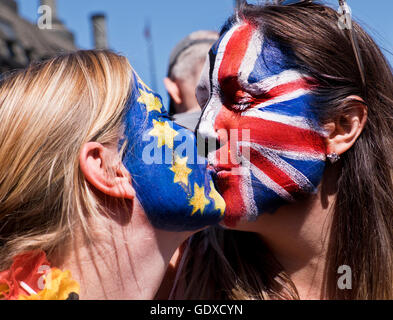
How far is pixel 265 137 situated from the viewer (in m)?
1.80

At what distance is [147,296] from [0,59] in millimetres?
5171

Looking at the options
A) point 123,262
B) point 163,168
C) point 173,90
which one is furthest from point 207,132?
point 173,90

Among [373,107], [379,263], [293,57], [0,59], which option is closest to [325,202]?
[379,263]

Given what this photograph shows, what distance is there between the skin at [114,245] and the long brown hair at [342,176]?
43 centimetres

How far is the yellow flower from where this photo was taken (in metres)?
1.40

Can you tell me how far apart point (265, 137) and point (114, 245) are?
0.68 m

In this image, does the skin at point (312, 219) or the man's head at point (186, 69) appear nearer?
the skin at point (312, 219)

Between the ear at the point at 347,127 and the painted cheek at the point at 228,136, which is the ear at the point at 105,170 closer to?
the painted cheek at the point at 228,136

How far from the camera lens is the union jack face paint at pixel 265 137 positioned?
5.92ft

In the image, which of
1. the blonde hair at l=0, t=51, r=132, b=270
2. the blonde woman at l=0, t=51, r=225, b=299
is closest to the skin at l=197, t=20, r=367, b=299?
the blonde woman at l=0, t=51, r=225, b=299

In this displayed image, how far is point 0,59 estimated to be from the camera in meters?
5.94

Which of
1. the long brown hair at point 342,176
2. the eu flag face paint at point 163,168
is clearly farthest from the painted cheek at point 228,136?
the long brown hair at point 342,176

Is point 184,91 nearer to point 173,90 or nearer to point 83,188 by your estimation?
point 173,90
